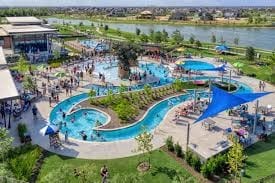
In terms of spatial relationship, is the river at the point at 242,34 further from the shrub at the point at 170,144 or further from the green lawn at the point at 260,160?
the shrub at the point at 170,144

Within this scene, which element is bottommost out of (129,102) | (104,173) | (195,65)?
(104,173)

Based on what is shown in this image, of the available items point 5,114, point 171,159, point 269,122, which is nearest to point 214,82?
point 269,122

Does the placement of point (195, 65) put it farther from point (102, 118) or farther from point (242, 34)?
point (242, 34)

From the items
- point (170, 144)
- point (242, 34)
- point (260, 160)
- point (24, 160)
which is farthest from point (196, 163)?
point (242, 34)

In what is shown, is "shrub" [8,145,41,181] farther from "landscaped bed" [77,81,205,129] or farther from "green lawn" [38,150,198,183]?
"landscaped bed" [77,81,205,129]

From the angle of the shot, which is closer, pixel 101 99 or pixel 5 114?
pixel 5 114

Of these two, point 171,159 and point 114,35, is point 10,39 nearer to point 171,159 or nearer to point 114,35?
point 114,35

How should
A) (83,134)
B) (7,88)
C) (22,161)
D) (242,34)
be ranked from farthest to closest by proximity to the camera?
(242,34), (7,88), (83,134), (22,161)
